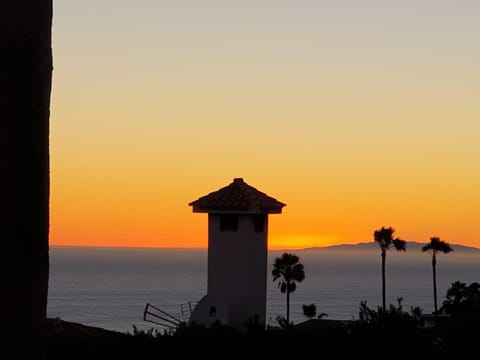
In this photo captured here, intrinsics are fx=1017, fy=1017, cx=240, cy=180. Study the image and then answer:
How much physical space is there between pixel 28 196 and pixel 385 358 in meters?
14.3

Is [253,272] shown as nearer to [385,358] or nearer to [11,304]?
[385,358]

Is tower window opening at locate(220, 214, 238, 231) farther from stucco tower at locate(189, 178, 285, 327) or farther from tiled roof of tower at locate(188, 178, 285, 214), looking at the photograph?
tiled roof of tower at locate(188, 178, 285, 214)

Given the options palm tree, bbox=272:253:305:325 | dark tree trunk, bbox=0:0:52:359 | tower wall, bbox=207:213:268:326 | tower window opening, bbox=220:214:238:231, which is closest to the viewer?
dark tree trunk, bbox=0:0:52:359

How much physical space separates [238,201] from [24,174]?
2601 cm

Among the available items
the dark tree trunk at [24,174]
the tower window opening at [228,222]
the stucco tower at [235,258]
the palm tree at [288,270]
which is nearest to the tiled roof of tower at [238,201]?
the stucco tower at [235,258]

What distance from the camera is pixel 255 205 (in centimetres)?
3103

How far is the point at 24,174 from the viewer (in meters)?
5.09

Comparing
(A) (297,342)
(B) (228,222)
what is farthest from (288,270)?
(A) (297,342)

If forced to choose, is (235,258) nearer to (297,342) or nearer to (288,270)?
(297,342)

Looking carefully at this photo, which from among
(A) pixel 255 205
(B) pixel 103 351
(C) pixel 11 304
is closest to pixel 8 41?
(C) pixel 11 304

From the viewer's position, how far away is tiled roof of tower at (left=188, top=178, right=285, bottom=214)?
30891mm

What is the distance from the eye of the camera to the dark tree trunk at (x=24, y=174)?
4.98m

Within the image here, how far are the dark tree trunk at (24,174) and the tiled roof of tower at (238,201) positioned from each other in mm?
25483

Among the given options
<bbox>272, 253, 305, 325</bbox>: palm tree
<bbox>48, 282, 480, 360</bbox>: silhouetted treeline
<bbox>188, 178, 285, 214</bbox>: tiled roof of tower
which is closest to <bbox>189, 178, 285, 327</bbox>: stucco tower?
<bbox>188, 178, 285, 214</bbox>: tiled roof of tower
